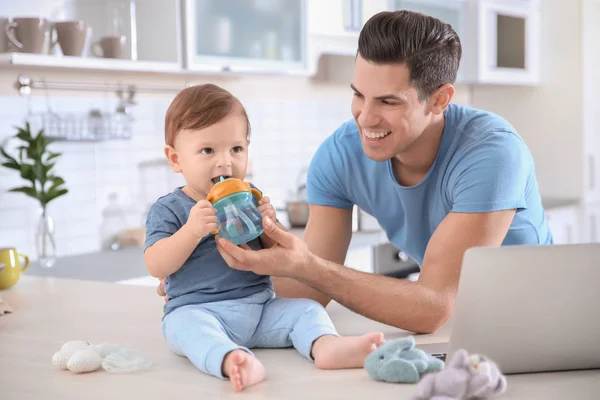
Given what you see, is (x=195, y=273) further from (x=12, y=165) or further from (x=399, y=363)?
(x=12, y=165)

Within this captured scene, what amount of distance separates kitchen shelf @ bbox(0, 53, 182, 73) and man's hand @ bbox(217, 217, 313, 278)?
5.42 ft

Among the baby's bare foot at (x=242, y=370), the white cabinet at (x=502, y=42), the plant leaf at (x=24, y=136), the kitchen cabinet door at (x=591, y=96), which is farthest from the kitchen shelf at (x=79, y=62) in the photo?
the kitchen cabinet door at (x=591, y=96)

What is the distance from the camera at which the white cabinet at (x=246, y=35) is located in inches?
132

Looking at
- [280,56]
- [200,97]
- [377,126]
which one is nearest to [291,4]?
[280,56]

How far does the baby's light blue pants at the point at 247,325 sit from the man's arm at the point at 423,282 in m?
0.09

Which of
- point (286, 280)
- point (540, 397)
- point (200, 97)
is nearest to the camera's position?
point (540, 397)

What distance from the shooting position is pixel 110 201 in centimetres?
354

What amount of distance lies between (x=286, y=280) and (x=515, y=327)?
27.0 inches

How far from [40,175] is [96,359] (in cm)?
189

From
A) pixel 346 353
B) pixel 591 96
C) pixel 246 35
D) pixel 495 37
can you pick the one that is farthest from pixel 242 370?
pixel 591 96

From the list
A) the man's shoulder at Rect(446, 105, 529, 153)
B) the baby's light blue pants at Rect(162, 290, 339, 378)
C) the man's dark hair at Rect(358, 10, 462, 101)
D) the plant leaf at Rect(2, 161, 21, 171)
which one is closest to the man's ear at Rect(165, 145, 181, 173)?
the baby's light blue pants at Rect(162, 290, 339, 378)

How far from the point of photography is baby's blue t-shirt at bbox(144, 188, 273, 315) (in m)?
1.48

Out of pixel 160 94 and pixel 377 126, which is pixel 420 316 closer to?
pixel 377 126

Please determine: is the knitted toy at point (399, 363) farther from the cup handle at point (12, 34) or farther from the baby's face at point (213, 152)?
the cup handle at point (12, 34)
